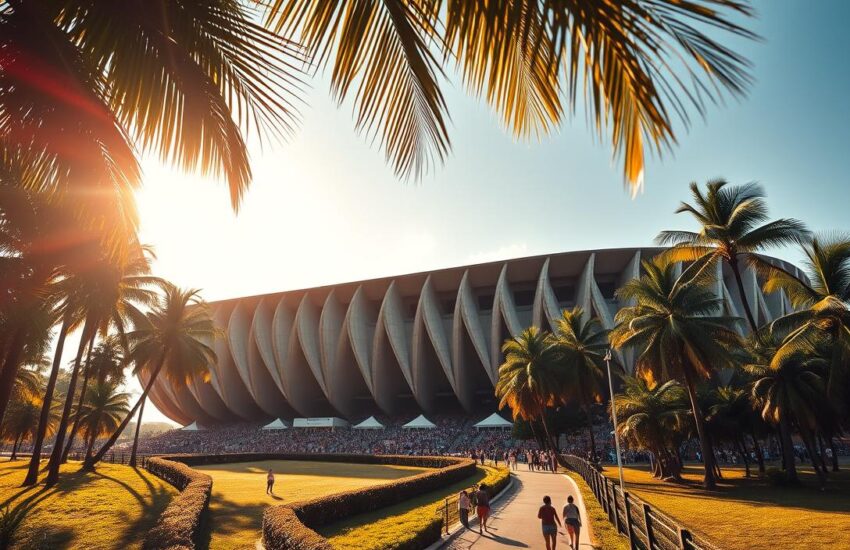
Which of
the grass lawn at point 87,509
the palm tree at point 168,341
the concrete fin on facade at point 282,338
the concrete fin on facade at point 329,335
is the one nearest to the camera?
the grass lawn at point 87,509

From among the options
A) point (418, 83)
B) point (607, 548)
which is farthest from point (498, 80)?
point (607, 548)

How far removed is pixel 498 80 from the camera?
2828mm

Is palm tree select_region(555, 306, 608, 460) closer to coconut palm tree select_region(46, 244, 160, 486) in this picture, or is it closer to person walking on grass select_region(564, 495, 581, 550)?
person walking on grass select_region(564, 495, 581, 550)

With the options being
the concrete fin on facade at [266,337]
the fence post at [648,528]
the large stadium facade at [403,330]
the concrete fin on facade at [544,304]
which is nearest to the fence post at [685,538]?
the fence post at [648,528]

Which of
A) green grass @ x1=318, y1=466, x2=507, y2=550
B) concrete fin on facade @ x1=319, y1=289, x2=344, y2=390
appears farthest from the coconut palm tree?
concrete fin on facade @ x1=319, y1=289, x2=344, y2=390

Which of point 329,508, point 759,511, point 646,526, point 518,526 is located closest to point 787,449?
point 759,511

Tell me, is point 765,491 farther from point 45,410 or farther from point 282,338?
point 282,338

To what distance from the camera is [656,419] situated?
22578mm

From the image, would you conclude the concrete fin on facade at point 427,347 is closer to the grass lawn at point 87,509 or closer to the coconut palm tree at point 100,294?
the coconut palm tree at point 100,294

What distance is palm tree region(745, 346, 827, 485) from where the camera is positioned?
1952 centimetres

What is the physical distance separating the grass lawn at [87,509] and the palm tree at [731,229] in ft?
72.6

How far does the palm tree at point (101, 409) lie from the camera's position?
38.1 meters

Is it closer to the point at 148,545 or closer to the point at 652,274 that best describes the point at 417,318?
the point at 652,274

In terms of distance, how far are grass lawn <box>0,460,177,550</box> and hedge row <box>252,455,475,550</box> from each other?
329 centimetres
